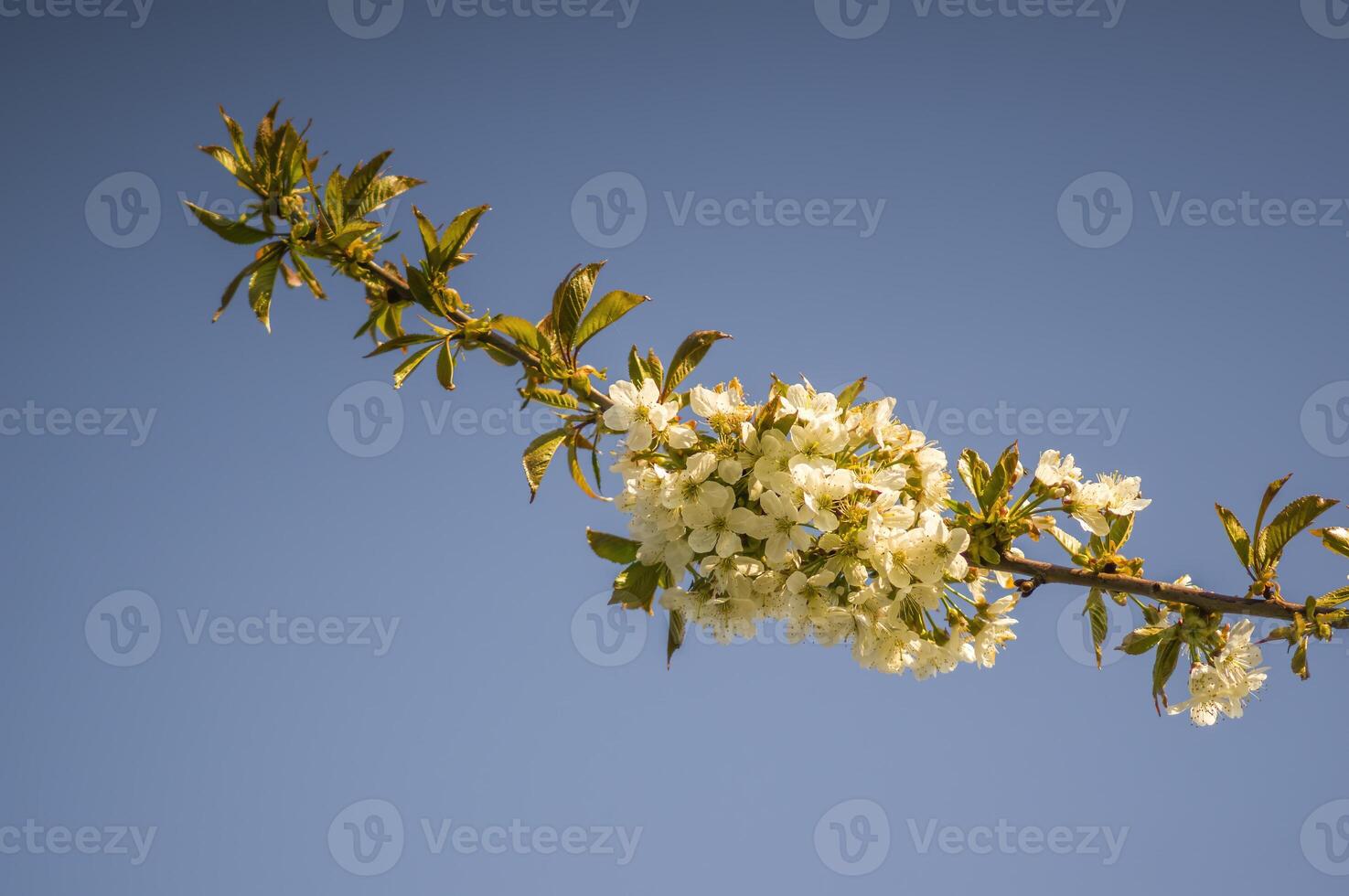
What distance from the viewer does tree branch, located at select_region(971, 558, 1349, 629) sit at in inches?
67.5

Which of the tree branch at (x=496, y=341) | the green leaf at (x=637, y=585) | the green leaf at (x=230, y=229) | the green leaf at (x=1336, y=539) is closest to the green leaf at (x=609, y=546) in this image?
the green leaf at (x=637, y=585)

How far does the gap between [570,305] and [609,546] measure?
17.5 inches

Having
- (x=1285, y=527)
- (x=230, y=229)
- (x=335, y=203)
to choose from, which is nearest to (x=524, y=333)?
(x=335, y=203)

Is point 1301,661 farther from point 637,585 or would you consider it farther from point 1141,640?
point 637,585

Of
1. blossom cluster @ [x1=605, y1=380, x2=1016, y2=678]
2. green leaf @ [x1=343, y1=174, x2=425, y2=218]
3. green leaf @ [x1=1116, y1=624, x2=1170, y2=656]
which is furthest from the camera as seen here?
green leaf @ [x1=343, y1=174, x2=425, y2=218]

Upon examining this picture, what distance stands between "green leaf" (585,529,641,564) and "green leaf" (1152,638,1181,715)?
982 millimetres

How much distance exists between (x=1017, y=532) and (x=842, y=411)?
1.26ft

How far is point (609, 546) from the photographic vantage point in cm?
175

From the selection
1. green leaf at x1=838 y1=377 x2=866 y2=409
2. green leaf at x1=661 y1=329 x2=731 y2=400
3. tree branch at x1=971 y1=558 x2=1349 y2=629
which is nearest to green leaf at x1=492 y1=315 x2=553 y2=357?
green leaf at x1=661 y1=329 x2=731 y2=400

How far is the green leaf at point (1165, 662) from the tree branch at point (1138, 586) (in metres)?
0.11

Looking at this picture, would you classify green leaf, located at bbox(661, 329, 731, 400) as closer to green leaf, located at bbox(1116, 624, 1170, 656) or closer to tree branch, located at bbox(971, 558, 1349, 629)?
tree branch, located at bbox(971, 558, 1349, 629)

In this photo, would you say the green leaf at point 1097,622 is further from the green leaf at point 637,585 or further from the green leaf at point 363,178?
the green leaf at point 363,178

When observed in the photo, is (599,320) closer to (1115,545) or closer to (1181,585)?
(1115,545)

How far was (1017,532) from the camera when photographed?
5.84 feet
